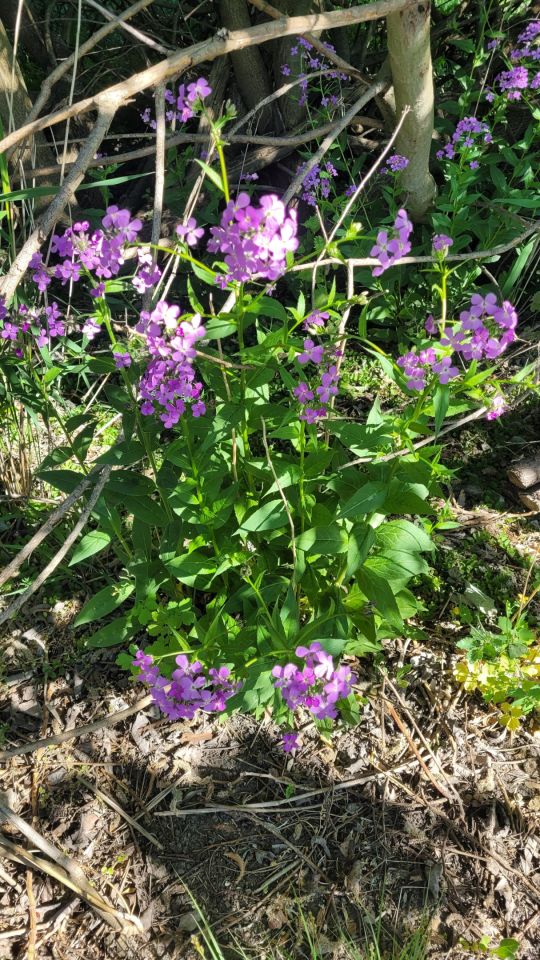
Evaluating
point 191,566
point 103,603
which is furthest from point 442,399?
point 103,603

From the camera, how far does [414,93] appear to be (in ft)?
8.60

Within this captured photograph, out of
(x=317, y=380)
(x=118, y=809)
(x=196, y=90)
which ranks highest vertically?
(x=196, y=90)

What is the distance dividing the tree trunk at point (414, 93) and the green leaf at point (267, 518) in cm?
177

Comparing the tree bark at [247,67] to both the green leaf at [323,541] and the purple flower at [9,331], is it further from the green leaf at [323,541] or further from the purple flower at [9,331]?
the green leaf at [323,541]

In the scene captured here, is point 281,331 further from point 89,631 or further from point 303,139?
point 89,631

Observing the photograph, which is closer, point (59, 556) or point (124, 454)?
point (59, 556)

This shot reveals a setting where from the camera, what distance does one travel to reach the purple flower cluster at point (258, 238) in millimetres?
1146

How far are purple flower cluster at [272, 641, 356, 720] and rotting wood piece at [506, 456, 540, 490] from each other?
143 centimetres

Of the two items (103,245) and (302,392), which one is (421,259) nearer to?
(302,392)

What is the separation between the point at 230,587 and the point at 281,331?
867 mm

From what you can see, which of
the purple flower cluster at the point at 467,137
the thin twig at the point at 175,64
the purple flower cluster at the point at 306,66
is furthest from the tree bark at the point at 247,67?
the thin twig at the point at 175,64

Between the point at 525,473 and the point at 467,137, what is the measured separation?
1456mm

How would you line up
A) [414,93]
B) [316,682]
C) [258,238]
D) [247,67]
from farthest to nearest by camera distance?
[247,67]
[414,93]
[316,682]
[258,238]

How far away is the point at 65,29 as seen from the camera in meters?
3.63
